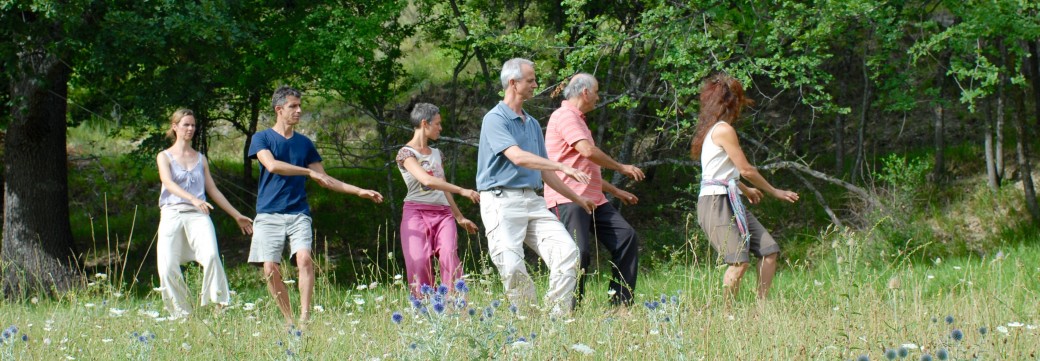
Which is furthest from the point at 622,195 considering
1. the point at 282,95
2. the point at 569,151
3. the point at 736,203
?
the point at 282,95

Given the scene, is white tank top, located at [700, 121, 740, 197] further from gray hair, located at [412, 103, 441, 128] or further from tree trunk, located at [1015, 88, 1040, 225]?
tree trunk, located at [1015, 88, 1040, 225]

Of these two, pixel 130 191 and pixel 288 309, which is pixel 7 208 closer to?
pixel 130 191

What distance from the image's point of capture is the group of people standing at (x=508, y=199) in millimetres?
5926

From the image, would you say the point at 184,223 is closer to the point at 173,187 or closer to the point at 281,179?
the point at 173,187

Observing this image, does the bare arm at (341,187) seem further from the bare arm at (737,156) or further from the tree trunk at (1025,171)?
the tree trunk at (1025,171)

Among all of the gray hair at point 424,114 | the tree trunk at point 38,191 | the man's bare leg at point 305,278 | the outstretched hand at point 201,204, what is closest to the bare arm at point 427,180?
the gray hair at point 424,114

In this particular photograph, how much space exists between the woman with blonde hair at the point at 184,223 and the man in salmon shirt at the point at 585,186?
6.88ft

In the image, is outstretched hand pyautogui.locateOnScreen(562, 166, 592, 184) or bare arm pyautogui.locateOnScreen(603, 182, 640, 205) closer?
outstretched hand pyautogui.locateOnScreen(562, 166, 592, 184)

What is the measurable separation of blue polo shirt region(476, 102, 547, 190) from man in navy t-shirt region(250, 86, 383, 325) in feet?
3.03

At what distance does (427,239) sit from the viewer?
6973mm

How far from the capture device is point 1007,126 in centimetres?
1641

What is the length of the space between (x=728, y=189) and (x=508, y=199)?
137 cm

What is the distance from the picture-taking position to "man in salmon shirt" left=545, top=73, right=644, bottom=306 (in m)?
6.33

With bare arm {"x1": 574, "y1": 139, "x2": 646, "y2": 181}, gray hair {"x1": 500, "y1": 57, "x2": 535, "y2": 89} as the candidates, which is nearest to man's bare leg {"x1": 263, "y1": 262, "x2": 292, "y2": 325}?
gray hair {"x1": 500, "y1": 57, "x2": 535, "y2": 89}
